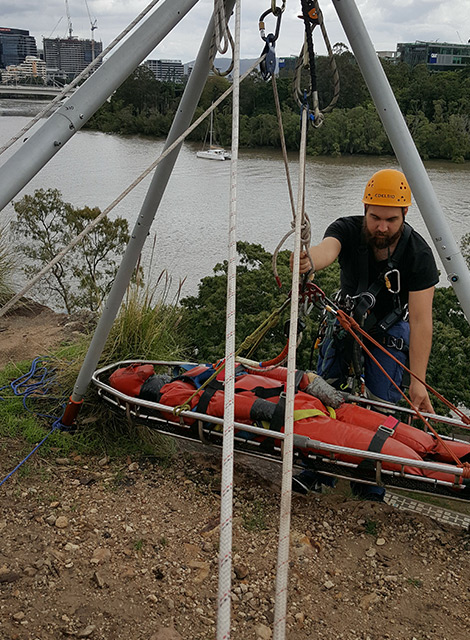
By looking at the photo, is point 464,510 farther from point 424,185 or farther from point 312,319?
point 312,319

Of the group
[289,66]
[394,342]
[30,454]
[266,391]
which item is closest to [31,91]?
[30,454]

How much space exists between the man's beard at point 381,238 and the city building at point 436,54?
174 feet

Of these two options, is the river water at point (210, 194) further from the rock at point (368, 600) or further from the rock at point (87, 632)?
the rock at point (87, 632)

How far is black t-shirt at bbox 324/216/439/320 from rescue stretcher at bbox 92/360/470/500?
55 cm

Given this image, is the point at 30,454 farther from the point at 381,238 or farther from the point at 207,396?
the point at 381,238

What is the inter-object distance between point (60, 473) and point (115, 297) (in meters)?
0.99

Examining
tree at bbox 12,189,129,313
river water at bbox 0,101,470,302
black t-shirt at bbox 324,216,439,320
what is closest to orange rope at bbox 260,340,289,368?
black t-shirt at bbox 324,216,439,320

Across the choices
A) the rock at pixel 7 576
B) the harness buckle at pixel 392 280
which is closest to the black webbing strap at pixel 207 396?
the harness buckle at pixel 392 280

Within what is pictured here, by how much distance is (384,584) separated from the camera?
8.23ft

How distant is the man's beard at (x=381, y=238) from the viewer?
2789 millimetres

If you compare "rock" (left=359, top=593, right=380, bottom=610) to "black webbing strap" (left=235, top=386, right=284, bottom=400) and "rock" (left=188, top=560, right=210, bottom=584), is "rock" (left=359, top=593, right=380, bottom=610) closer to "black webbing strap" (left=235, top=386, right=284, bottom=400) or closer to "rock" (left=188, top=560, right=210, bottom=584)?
"rock" (left=188, top=560, right=210, bottom=584)

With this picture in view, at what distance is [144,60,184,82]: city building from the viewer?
3205 cm

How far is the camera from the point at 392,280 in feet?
9.44

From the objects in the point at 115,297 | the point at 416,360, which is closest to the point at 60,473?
the point at 115,297
